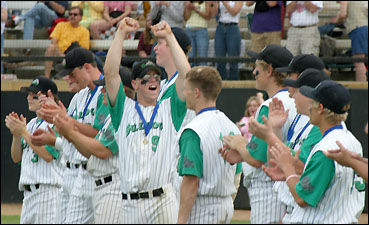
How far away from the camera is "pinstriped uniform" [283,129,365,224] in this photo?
4582 millimetres

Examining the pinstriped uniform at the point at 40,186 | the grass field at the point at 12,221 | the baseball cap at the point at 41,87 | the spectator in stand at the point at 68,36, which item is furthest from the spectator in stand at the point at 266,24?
the pinstriped uniform at the point at 40,186

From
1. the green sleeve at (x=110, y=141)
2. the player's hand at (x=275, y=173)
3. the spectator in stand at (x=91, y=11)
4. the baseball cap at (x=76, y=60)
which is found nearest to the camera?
the player's hand at (x=275, y=173)

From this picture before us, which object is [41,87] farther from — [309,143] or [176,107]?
[309,143]

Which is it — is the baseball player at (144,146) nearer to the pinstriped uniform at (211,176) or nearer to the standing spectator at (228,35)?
the pinstriped uniform at (211,176)

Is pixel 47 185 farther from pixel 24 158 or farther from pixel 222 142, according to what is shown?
pixel 222 142

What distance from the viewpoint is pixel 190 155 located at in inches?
202

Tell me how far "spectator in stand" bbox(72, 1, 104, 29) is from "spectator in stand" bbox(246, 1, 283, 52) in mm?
3080

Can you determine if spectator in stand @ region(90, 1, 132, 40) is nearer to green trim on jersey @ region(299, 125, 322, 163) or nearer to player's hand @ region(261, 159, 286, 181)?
green trim on jersey @ region(299, 125, 322, 163)

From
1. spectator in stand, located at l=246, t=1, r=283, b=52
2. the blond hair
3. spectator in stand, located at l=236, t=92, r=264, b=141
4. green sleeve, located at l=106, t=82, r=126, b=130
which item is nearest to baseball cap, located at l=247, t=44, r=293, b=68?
the blond hair

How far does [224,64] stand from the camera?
496 inches

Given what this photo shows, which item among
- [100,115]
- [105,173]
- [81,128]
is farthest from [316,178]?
[81,128]

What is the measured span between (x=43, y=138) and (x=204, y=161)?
2049 millimetres

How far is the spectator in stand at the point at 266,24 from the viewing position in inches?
470

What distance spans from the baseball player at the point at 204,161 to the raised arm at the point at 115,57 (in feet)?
2.34
